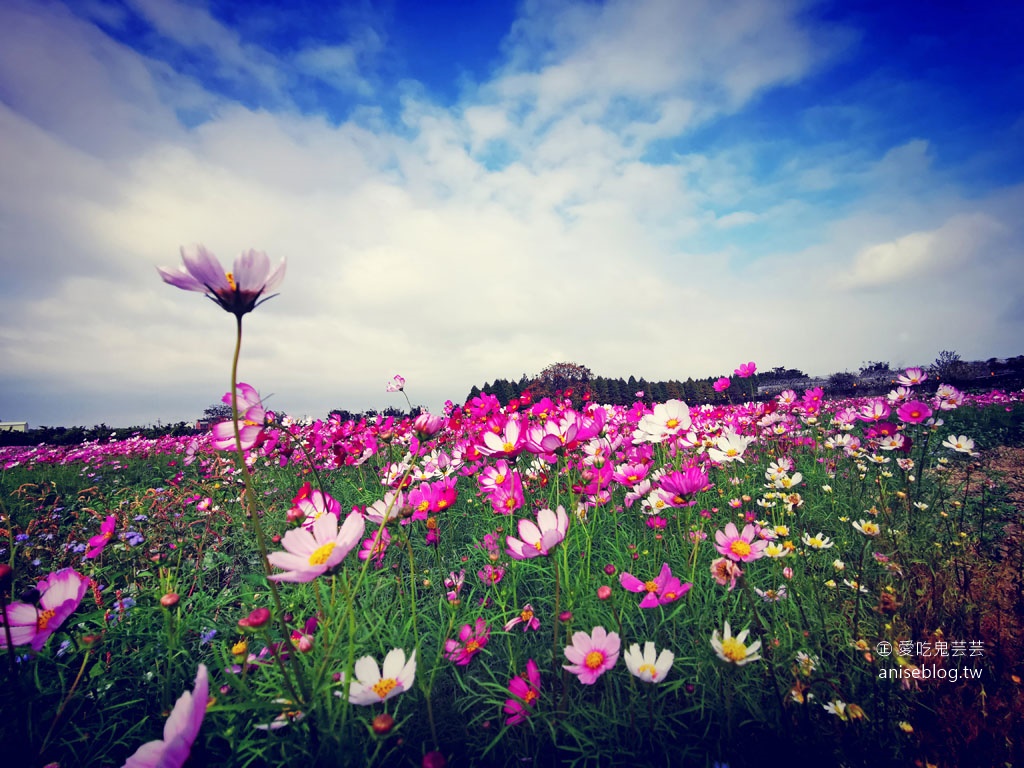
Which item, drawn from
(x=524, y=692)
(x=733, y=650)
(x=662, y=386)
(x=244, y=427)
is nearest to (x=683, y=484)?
(x=733, y=650)

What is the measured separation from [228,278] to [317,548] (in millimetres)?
658

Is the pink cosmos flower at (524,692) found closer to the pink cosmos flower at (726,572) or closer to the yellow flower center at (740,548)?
the pink cosmos flower at (726,572)

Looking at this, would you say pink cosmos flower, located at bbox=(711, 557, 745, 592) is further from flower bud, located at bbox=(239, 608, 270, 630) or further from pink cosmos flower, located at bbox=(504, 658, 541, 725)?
flower bud, located at bbox=(239, 608, 270, 630)

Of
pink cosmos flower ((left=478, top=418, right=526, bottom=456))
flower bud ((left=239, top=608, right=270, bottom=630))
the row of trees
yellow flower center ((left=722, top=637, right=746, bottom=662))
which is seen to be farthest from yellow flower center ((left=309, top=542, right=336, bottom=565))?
the row of trees

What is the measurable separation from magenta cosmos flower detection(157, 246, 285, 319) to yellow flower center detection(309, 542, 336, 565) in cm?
58

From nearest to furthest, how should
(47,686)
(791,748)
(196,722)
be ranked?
(196,722), (791,748), (47,686)

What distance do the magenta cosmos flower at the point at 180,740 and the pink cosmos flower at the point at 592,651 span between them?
0.81m

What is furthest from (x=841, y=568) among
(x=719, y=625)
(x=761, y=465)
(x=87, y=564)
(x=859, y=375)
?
(x=859, y=375)

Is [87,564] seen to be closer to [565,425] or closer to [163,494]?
[163,494]

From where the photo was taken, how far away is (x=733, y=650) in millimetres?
1142

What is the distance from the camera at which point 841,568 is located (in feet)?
6.54

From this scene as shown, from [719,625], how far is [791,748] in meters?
0.49

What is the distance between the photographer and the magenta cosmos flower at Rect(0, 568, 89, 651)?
3.23ft

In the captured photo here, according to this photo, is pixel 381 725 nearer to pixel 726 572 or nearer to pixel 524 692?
pixel 524 692
